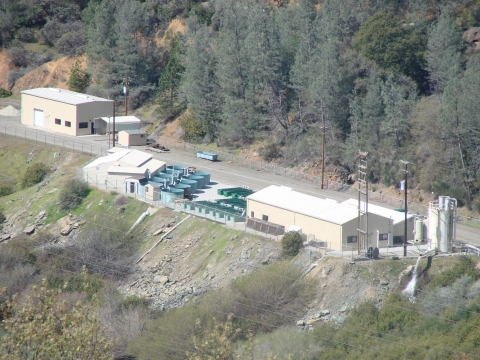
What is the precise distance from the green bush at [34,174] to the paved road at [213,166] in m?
2.90

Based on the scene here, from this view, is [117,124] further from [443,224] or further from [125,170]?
[443,224]

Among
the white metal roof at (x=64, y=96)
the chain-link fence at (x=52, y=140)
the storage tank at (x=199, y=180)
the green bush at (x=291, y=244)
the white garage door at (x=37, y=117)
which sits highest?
the white metal roof at (x=64, y=96)

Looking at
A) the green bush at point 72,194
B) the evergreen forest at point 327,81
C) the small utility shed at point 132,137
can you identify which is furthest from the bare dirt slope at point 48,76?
the green bush at point 72,194

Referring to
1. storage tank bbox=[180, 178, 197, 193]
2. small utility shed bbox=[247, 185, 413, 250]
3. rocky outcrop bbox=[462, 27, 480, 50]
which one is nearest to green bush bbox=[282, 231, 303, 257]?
small utility shed bbox=[247, 185, 413, 250]

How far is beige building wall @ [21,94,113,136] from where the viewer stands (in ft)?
234

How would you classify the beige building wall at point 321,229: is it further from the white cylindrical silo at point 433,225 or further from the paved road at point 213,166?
the paved road at point 213,166

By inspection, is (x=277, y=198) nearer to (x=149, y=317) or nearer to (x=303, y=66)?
(x=149, y=317)

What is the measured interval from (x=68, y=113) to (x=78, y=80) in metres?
11.4

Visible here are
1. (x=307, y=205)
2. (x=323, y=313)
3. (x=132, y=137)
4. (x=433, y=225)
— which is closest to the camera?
(x=323, y=313)

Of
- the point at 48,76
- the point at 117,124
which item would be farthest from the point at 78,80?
the point at 117,124

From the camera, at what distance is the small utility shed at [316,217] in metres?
46.2

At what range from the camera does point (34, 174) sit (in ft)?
212

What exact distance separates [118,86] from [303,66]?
18647 millimetres

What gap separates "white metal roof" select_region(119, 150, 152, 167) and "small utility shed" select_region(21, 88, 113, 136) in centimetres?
1101
